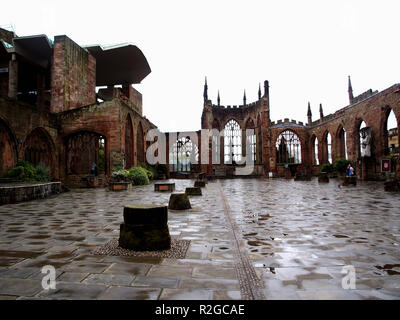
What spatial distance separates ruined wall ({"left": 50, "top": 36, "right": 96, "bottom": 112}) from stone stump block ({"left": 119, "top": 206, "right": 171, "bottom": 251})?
1783 centimetres

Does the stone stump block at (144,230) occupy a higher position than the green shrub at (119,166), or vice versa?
the green shrub at (119,166)

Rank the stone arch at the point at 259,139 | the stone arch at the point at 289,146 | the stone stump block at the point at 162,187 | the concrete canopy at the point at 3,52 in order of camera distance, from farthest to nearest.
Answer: the stone arch at the point at 289,146
the stone arch at the point at 259,139
the concrete canopy at the point at 3,52
the stone stump block at the point at 162,187

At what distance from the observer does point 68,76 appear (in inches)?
749

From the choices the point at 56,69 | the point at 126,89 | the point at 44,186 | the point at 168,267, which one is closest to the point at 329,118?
the point at 126,89

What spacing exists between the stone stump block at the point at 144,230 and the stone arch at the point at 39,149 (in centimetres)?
1306

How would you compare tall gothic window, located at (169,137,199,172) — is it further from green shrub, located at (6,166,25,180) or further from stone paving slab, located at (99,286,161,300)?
stone paving slab, located at (99,286,161,300)

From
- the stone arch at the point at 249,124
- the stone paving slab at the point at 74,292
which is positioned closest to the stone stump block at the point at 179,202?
the stone paving slab at the point at 74,292

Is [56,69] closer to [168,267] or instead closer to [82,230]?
[82,230]

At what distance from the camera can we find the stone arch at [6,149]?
40.7ft

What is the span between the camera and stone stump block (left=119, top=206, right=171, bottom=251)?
344cm

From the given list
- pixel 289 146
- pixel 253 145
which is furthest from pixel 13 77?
pixel 289 146

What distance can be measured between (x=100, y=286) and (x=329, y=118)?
34.8 m

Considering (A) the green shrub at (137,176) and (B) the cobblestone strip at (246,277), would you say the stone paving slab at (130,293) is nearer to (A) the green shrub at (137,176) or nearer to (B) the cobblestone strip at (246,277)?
(B) the cobblestone strip at (246,277)

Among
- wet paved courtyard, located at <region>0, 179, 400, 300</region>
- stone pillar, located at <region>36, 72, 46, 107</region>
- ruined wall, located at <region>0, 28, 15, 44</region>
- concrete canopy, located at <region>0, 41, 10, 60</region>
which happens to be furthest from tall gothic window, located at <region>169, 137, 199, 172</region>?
wet paved courtyard, located at <region>0, 179, 400, 300</region>
